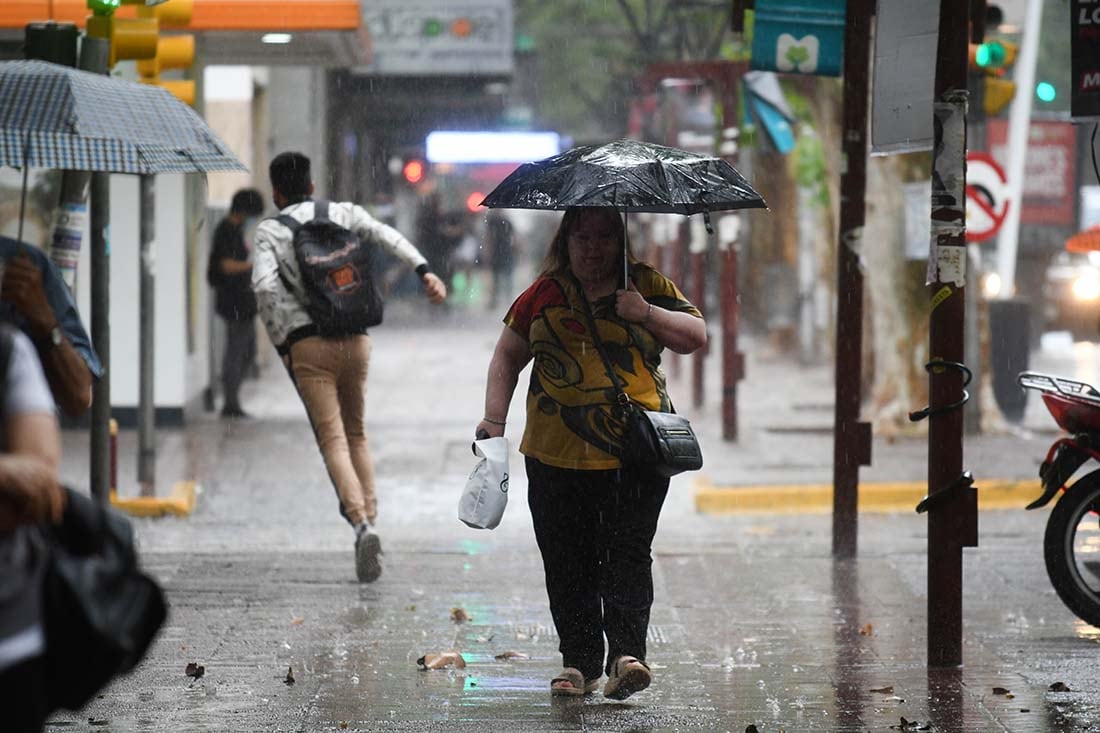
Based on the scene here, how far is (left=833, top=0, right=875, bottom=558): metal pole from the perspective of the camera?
9.04 m

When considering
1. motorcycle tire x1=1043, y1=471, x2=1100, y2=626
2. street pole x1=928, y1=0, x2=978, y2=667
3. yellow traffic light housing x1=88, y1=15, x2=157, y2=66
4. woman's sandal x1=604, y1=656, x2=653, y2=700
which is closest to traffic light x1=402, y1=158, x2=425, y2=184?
yellow traffic light housing x1=88, y1=15, x2=157, y2=66

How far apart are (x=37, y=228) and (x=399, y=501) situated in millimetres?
4952

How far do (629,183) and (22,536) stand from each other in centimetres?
308

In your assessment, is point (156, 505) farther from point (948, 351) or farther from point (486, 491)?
point (948, 351)

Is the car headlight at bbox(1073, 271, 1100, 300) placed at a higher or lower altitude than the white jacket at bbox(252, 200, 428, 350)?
lower

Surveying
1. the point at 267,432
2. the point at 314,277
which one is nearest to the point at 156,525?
the point at 314,277

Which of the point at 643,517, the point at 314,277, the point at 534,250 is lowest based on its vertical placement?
the point at 534,250

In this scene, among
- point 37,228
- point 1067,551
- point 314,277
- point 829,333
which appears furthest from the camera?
point 829,333

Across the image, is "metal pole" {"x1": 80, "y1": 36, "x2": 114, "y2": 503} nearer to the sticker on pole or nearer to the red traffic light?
the sticker on pole

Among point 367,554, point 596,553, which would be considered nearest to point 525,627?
point 367,554

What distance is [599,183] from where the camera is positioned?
5.88m

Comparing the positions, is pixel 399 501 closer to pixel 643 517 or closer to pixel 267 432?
pixel 267 432

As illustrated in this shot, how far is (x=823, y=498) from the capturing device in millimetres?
11586

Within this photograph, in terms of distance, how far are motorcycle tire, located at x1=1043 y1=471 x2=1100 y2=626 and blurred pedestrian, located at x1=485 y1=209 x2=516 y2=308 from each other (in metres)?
27.2
